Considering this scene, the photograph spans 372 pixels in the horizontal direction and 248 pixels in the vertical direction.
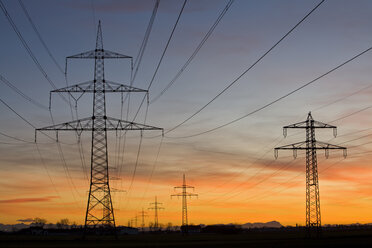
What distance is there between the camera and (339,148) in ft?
244

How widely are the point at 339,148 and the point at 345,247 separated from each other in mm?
22446

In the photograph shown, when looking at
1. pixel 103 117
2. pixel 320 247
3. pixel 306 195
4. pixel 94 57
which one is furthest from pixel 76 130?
pixel 306 195

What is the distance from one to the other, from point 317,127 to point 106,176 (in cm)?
3130

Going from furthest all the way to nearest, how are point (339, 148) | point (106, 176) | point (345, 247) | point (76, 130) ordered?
point (339, 148) < point (106, 176) < point (76, 130) < point (345, 247)

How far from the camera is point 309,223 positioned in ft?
255

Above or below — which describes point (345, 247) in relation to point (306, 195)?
below

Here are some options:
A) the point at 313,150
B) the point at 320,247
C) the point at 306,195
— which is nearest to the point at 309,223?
the point at 306,195

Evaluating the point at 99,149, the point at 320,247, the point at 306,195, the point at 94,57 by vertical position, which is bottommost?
the point at 320,247

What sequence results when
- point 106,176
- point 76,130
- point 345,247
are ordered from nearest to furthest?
1. point 345,247
2. point 76,130
3. point 106,176

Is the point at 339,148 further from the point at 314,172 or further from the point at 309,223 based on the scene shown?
the point at 309,223

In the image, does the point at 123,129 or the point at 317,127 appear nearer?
the point at 123,129

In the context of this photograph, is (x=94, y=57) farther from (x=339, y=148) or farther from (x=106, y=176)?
(x=339, y=148)

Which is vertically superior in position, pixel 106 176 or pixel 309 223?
pixel 106 176

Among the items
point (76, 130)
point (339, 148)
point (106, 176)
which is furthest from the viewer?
point (339, 148)
